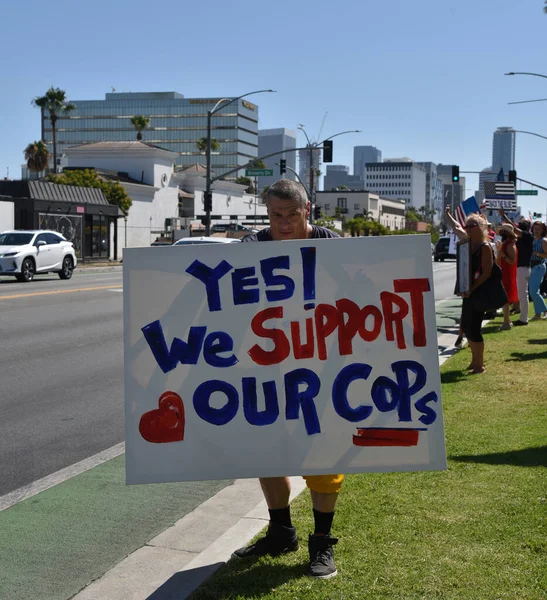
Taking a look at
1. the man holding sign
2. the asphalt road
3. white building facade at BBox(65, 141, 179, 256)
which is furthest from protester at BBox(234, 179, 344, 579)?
white building facade at BBox(65, 141, 179, 256)

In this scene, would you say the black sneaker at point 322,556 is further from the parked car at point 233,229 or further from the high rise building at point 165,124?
the high rise building at point 165,124

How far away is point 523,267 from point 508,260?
1.82m

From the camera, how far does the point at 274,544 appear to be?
A: 163 inches

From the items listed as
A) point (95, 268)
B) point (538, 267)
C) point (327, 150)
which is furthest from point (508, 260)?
point (95, 268)

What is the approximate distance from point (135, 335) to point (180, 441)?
19.7 inches

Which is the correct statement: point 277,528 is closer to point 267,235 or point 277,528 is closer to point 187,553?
point 187,553

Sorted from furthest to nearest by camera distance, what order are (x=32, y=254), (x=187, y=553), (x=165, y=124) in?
(x=165, y=124) → (x=32, y=254) → (x=187, y=553)

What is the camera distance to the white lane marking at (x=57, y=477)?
17.7ft

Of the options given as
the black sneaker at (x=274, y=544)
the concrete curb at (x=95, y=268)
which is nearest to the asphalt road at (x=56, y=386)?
the black sneaker at (x=274, y=544)

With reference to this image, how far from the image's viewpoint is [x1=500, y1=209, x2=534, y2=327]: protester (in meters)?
14.8

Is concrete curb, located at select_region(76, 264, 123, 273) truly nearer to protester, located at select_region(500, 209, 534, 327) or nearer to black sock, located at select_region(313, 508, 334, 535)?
protester, located at select_region(500, 209, 534, 327)

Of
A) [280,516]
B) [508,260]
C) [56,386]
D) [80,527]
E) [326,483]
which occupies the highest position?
[508,260]

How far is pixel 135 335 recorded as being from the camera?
12.3 feet

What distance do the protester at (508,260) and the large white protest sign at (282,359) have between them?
9.89 metres
